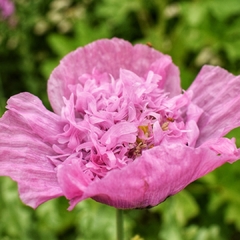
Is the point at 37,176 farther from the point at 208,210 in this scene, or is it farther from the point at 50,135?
the point at 208,210

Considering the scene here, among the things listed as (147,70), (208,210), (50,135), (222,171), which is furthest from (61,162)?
(208,210)

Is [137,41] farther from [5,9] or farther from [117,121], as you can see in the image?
[117,121]

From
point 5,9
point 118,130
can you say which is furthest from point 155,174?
point 5,9

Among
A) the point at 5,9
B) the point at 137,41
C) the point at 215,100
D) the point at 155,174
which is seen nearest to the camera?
the point at 155,174

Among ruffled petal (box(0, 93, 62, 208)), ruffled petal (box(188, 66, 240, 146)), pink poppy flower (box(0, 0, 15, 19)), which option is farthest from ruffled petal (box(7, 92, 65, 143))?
pink poppy flower (box(0, 0, 15, 19))

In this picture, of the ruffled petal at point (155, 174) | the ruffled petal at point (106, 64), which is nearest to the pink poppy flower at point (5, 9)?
the ruffled petal at point (106, 64)

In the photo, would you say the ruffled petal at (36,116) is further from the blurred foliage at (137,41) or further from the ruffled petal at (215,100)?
the blurred foliage at (137,41)

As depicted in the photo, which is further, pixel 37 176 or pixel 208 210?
pixel 208 210

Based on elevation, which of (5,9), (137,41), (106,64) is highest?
(106,64)
